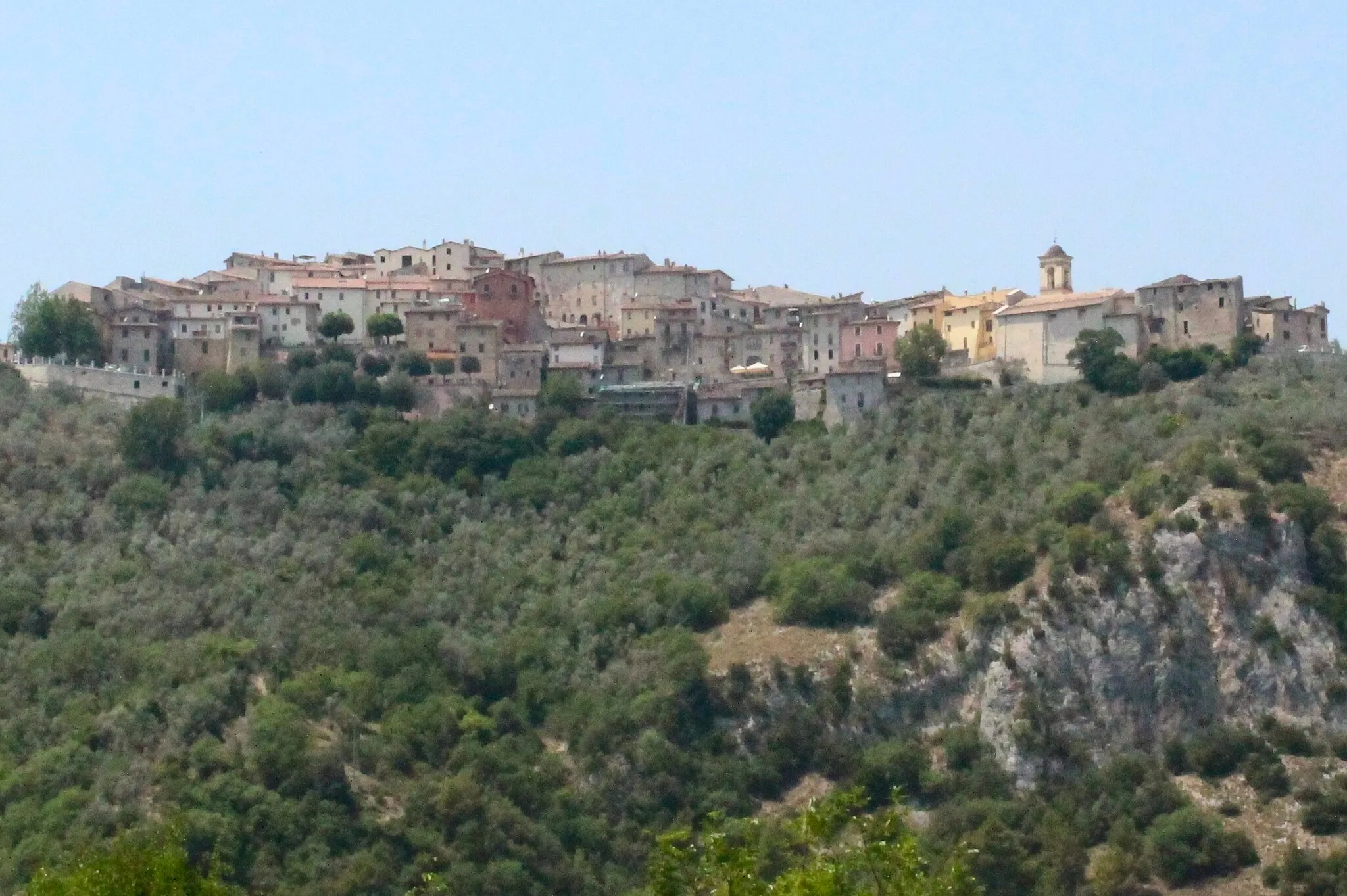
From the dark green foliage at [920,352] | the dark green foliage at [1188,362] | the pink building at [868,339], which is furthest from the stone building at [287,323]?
the dark green foliage at [1188,362]

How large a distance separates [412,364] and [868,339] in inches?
449

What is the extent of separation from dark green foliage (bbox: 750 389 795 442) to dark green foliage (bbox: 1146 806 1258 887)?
64.6 feet

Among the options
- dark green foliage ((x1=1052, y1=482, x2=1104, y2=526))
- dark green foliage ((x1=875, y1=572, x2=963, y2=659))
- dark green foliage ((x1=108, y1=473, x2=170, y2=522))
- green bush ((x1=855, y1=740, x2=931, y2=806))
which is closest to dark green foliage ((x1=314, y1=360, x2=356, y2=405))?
dark green foliage ((x1=108, y1=473, x2=170, y2=522))

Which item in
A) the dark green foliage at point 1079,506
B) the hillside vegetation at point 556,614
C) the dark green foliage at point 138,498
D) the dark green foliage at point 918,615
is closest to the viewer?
A: the hillside vegetation at point 556,614

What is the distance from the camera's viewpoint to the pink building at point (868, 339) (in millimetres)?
76188

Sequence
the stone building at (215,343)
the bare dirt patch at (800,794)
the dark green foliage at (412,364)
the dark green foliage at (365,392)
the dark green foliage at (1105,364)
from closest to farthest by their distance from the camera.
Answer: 1. the bare dirt patch at (800,794)
2. the dark green foliage at (1105,364)
3. the dark green foliage at (365,392)
4. the dark green foliage at (412,364)
5. the stone building at (215,343)

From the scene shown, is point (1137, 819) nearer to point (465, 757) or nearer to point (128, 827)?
point (465, 757)

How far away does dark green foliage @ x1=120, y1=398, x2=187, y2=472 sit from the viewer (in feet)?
232

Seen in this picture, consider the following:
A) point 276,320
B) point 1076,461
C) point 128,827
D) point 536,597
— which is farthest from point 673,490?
point 128,827

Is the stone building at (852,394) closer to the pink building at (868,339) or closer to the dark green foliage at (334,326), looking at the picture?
the pink building at (868,339)

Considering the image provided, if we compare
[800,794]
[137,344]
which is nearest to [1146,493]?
[800,794]

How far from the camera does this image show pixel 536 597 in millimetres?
65875

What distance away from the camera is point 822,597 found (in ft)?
206

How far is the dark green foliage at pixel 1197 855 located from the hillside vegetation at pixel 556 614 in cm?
5
